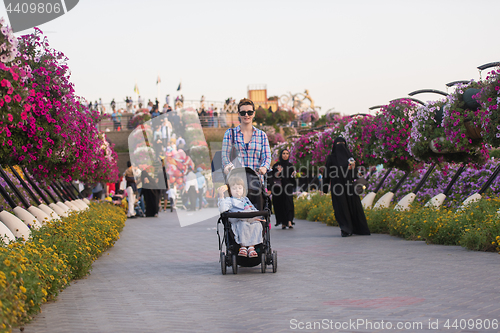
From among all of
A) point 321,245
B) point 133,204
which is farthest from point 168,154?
point 133,204

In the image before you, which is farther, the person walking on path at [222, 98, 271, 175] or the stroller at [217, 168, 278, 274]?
the person walking on path at [222, 98, 271, 175]

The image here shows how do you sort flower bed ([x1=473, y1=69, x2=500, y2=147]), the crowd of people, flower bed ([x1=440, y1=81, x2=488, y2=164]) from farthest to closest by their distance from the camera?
flower bed ([x1=440, y1=81, x2=488, y2=164]), flower bed ([x1=473, y1=69, x2=500, y2=147]), the crowd of people

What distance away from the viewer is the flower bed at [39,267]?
4.64m

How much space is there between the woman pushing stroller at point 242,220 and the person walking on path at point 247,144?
1.49ft

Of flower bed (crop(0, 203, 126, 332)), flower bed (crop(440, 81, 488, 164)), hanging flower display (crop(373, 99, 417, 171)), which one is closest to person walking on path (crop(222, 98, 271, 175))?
flower bed (crop(0, 203, 126, 332))

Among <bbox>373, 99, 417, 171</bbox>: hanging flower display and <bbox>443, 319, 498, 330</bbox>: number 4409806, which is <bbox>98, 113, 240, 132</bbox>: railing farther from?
<bbox>443, 319, 498, 330</bbox>: number 4409806

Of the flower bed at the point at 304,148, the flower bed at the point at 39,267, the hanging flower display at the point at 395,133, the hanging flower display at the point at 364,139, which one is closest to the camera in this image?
the flower bed at the point at 39,267

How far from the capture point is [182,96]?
2119 inches

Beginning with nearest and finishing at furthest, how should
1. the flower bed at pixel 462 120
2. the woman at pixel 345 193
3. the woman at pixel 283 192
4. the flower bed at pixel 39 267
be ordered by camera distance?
the flower bed at pixel 39 267
the flower bed at pixel 462 120
the woman at pixel 345 193
the woman at pixel 283 192

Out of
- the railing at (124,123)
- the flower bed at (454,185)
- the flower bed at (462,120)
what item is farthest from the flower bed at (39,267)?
the railing at (124,123)

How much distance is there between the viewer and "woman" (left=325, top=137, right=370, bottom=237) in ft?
44.3

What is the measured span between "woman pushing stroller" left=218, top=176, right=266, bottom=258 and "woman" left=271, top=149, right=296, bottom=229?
8337mm

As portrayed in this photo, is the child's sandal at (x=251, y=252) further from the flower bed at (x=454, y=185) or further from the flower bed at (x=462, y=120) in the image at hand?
the flower bed at (x=454, y=185)

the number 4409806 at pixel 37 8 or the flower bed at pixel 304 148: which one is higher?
the number 4409806 at pixel 37 8
